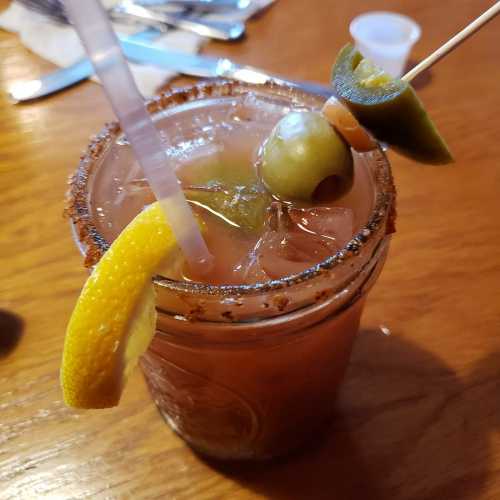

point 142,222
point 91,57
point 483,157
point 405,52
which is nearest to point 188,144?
point 142,222

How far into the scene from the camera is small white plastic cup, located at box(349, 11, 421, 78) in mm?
1307

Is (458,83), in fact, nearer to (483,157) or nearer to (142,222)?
(483,157)

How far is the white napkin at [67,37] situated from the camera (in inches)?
52.6

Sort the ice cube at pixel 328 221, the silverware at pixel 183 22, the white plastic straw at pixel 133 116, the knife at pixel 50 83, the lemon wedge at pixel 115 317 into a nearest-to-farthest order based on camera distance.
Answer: the white plastic straw at pixel 133 116
the lemon wedge at pixel 115 317
the ice cube at pixel 328 221
the knife at pixel 50 83
the silverware at pixel 183 22

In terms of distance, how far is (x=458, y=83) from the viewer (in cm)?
128

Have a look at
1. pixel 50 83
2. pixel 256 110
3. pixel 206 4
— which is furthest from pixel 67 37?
pixel 256 110

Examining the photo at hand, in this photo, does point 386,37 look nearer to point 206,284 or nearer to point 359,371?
point 359,371

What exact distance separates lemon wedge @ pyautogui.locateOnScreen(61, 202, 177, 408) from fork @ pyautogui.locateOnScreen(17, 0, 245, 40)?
103 cm

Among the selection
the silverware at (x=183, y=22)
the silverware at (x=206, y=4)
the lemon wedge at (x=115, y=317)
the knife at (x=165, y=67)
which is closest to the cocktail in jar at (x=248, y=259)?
the lemon wedge at (x=115, y=317)

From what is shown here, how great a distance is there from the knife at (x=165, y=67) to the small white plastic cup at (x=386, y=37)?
15 cm

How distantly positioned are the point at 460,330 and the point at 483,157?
1.30ft

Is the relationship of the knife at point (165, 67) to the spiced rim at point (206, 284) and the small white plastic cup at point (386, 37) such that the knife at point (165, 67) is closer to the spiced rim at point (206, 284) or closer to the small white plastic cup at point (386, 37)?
the small white plastic cup at point (386, 37)

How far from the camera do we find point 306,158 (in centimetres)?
59

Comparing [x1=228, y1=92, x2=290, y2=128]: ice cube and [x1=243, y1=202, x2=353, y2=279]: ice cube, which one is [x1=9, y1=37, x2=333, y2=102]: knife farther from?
[x1=243, y1=202, x2=353, y2=279]: ice cube
